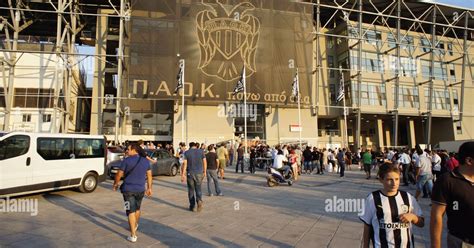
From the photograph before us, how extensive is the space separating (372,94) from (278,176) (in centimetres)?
2960

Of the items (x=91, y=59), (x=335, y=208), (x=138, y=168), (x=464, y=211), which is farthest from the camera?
(x=91, y=59)

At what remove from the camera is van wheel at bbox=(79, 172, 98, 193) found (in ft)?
36.7

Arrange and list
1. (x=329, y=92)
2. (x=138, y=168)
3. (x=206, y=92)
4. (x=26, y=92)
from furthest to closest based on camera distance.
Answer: (x=329, y=92)
(x=206, y=92)
(x=26, y=92)
(x=138, y=168)

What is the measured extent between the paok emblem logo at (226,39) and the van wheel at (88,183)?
20.6 metres

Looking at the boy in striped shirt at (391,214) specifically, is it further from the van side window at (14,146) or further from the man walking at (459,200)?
the van side window at (14,146)

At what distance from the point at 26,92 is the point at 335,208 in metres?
28.3

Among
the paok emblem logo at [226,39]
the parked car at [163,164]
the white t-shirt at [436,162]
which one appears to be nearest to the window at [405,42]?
the paok emblem logo at [226,39]

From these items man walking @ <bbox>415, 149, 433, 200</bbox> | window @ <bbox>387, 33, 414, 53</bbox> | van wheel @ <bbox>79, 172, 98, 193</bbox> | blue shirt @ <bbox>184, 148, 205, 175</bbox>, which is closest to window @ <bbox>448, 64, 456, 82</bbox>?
window @ <bbox>387, 33, 414, 53</bbox>

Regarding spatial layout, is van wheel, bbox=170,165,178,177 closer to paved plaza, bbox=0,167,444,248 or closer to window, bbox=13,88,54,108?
paved plaza, bbox=0,167,444,248

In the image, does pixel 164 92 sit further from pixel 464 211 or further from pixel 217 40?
pixel 464 211

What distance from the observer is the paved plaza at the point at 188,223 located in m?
5.81

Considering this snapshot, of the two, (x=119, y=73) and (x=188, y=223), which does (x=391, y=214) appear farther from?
(x=119, y=73)

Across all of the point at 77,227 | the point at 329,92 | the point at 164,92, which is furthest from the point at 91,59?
the point at 77,227

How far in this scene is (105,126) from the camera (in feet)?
105
